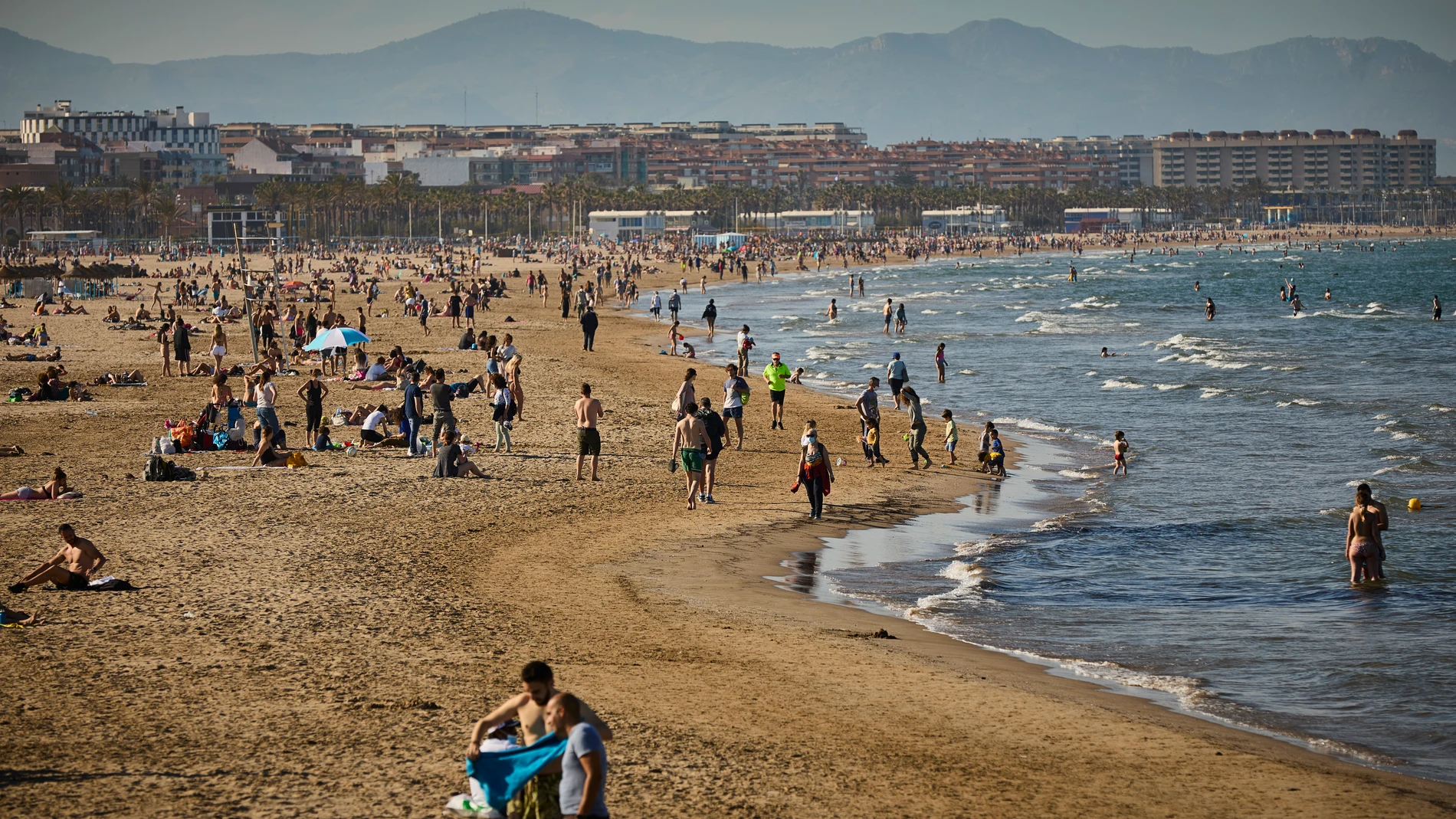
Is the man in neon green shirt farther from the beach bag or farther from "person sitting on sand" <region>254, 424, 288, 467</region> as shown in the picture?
the beach bag

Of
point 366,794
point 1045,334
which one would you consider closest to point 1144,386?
point 1045,334

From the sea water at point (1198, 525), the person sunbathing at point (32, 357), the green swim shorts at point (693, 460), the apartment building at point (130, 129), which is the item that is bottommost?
the sea water at point (1198, 525)

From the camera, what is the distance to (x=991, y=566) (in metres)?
15.8

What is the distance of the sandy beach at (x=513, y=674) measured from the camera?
8.16 meters

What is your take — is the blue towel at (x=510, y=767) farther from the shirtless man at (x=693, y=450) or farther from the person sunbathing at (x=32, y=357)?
the person sunbathing at (x=32, y=357)

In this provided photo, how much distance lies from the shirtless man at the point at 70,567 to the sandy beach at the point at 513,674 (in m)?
0.19

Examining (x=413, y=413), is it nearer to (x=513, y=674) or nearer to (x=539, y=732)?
(x=513, y=674)

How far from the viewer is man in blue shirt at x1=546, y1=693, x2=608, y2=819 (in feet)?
20.9

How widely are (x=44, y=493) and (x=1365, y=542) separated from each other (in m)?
15.1

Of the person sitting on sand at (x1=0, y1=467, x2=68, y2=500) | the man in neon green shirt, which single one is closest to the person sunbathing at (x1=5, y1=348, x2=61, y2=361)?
the person sitting on sand at (x1=0, y1=467, x2=68, y2=500)

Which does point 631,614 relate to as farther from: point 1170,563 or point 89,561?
point 1170,563

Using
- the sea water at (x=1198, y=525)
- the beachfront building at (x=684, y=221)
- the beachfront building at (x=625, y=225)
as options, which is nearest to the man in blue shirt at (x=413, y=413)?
A: the sea water at (x=1198, y=525)

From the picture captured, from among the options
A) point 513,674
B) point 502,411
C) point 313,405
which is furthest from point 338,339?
point 513,674

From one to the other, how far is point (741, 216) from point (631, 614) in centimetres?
17571
